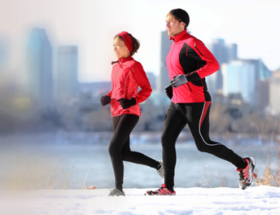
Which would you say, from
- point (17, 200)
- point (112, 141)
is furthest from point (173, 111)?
point (17, 200)

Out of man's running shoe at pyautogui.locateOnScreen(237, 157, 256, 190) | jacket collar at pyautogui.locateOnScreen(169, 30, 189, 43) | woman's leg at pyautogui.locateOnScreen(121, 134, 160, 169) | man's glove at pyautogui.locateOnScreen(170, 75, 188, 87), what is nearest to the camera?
man's glove at pyautogui.locateOnScreen(170, 75, 188, 87)

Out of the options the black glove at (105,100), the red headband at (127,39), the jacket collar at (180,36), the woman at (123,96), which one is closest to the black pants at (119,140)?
the woman at (123,96)

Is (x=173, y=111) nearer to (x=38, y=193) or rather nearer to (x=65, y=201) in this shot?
(x=65, y=201)

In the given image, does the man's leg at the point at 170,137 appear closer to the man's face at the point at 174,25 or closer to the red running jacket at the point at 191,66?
the red running jacket at the point at 191,66

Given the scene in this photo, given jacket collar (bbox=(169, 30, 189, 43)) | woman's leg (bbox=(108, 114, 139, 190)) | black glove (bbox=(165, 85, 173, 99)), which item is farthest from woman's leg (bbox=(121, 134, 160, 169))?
jacket collar (bbox=(169, 30, 189, 43))

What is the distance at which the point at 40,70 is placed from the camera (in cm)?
305

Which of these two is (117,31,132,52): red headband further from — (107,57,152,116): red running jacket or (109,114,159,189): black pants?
(109,114,159,189): black pants

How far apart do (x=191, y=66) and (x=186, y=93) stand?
187 millimetres

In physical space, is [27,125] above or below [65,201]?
above

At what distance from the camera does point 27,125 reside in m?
3.04

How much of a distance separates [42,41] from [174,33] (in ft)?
3.99

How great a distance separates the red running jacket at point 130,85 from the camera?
8.58 ft

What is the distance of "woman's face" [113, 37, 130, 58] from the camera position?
2.66 m

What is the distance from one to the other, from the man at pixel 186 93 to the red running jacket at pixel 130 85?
184 mm
